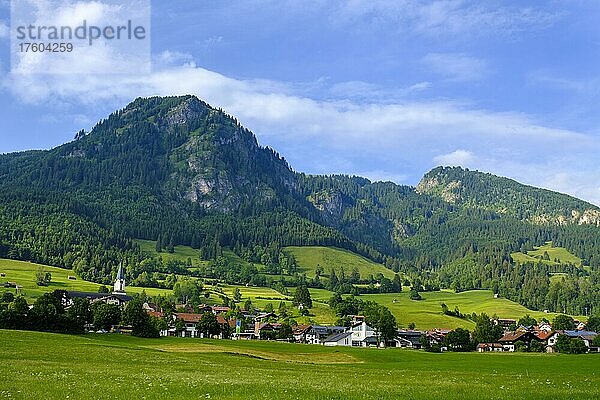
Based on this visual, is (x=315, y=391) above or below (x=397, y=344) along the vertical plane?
above

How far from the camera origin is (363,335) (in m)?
168

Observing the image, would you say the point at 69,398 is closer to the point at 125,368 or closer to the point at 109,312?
the point at 125,368

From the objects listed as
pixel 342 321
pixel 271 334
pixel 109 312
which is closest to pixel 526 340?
pixel 342 321

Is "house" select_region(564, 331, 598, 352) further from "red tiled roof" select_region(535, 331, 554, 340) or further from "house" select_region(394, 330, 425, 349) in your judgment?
"house" select_region(394, 330, 425, 349)

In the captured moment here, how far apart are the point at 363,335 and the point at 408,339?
42.6 ft

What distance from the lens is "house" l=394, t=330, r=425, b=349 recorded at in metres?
166

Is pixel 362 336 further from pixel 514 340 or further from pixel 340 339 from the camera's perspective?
pixel 514 340

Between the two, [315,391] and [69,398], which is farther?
[315,391]

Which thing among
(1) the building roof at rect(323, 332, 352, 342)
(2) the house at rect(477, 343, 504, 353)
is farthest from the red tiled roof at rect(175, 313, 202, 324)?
(2) the house at rect(477, 343, 504, 353)

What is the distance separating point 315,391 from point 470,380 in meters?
15.5

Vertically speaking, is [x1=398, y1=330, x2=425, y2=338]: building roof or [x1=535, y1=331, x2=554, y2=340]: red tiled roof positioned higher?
[x1=398, y1=330, x2=425, y2=338]: building roof

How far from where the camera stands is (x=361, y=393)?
3381 centimetres

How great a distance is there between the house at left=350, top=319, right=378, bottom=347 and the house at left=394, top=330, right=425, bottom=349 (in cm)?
606

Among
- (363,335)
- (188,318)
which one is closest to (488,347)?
(363,335)
